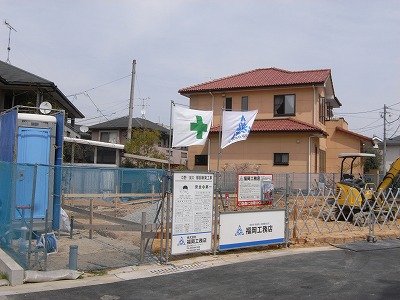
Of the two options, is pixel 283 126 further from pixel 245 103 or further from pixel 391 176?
pixel 391 176

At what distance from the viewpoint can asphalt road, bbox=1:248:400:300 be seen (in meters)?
7.04

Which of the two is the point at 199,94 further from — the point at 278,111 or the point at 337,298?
the point at 337,298

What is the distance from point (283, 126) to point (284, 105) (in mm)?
2370

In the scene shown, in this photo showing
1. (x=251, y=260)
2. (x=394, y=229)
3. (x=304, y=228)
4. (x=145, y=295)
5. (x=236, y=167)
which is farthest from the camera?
(x=236, y=167)

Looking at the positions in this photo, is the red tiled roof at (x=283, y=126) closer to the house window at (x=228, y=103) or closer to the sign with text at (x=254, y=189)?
the house window at (x=228, y=103)

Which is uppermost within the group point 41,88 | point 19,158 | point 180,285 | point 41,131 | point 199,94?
point 199,94

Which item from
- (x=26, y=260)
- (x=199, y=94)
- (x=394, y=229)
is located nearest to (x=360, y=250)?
(x=394, y=229)

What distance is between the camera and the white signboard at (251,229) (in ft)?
34.3

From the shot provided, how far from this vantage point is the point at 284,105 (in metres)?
29.2

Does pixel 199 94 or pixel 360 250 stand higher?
pixel 199 94

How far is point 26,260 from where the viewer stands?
25.5 ft

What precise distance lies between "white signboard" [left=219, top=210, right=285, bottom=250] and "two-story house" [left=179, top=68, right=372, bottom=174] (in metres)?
15.3

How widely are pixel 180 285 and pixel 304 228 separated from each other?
758 centimetres

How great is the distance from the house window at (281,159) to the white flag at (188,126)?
13740 millimetres
